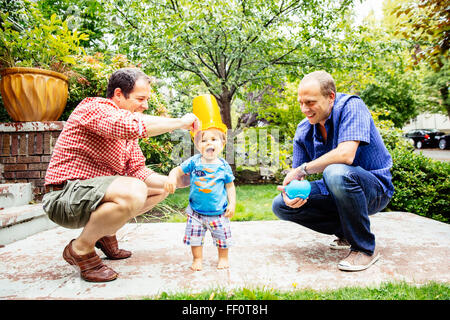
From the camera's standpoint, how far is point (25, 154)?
3.34 meters

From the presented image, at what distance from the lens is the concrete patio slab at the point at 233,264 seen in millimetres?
1715

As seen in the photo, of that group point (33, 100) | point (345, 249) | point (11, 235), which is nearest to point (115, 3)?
point (33, 100)

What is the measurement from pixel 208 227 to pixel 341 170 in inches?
38.3

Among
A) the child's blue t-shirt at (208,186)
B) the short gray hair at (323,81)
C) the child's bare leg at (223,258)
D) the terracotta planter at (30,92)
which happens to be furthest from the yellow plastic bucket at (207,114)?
the terracotta planter at (30,92)

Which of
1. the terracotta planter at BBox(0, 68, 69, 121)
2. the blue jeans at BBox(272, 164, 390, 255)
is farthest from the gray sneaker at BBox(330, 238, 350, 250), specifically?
the terracotta planter at BBox(0, 68, 69, 121)

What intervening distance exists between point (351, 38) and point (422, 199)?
3.54 meters

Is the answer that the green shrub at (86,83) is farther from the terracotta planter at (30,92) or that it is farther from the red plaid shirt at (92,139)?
the red plaid shirt at (92,139)

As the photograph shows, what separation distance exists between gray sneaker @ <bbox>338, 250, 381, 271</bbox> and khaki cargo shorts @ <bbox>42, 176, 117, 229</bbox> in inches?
62.2

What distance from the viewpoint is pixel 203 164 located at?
2141mm

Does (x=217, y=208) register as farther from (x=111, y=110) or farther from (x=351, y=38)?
(x=351, y=38)

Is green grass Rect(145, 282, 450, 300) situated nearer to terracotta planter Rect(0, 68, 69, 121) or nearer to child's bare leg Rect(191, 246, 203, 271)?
child's bare leg Rect(191, 246, 203, 271)

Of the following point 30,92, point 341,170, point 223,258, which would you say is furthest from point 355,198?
point 30,92

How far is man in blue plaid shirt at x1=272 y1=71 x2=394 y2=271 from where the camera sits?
200 centimetres

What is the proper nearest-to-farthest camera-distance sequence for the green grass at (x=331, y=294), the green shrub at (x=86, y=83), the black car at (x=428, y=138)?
the green grass at (x=331, y=294) < the green shrub at (x=86, y=83) < the black car at (x=428, y=138)
